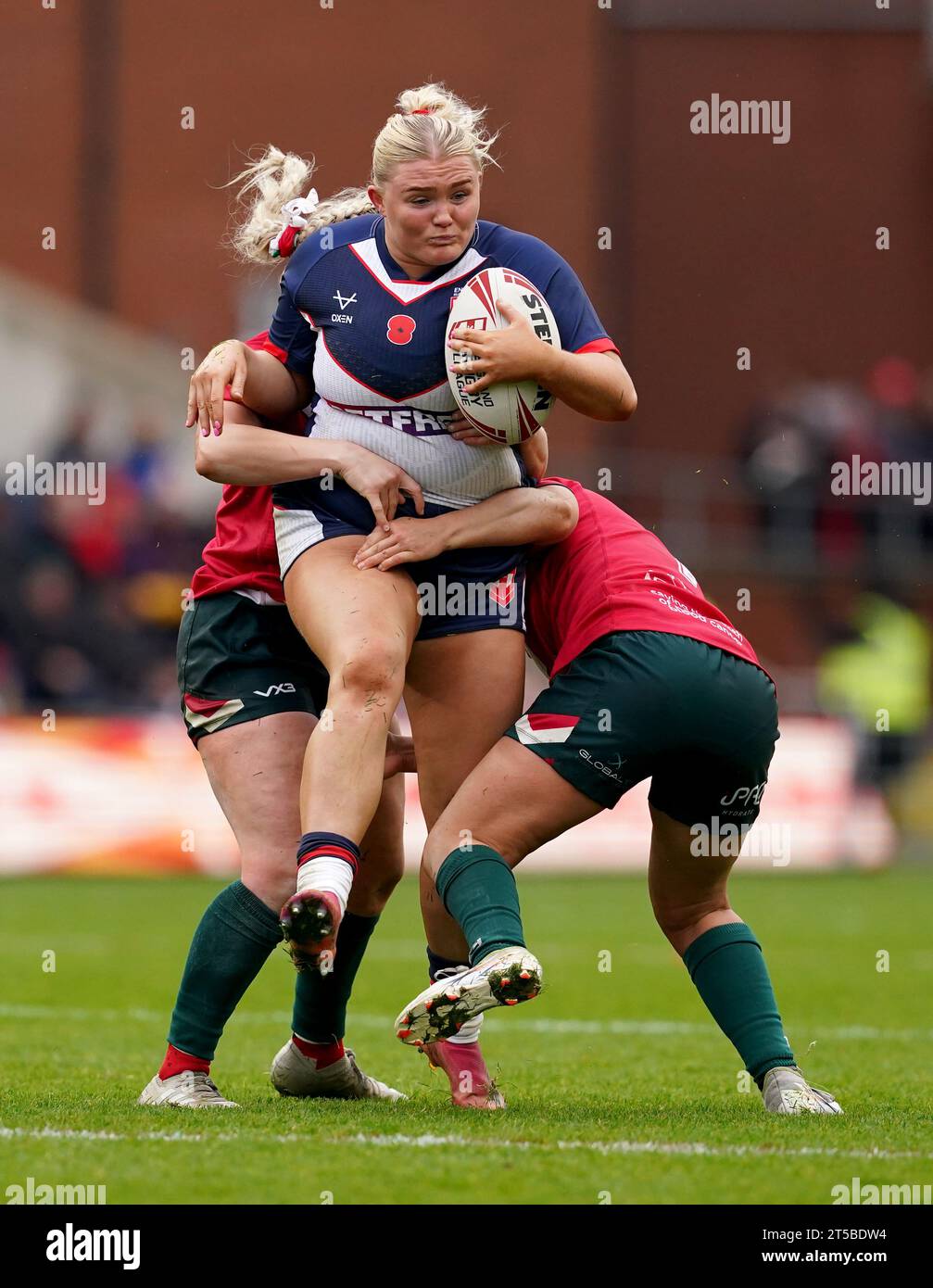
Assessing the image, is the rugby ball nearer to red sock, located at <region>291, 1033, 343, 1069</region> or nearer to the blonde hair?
the blonde hair


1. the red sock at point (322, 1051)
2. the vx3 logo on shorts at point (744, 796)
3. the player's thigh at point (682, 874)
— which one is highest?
the vx3 logo on shorts at point (744, 796)

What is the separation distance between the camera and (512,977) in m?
4.10

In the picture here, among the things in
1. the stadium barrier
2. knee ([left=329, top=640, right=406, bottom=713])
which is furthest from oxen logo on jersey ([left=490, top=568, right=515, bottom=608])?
the stadium barrier

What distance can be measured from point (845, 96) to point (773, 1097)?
843 inches

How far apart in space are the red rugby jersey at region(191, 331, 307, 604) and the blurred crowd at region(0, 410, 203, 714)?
9.65 meters

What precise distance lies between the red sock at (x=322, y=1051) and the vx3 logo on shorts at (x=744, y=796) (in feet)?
4.29

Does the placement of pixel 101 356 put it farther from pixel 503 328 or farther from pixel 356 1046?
pixel 503 328

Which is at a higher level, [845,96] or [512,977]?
[845,96]

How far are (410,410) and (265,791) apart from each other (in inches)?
41.0

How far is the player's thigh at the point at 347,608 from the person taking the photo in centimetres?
453

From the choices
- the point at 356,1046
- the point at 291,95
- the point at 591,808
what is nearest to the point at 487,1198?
the point at 591,808
